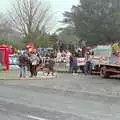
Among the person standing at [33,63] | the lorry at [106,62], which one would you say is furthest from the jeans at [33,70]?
the lorry at [106,62]

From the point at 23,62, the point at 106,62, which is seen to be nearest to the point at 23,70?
the point at 23,62

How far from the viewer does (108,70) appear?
30219 millimetres

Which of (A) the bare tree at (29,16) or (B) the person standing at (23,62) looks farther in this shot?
(A) the bare tree at (29,16)

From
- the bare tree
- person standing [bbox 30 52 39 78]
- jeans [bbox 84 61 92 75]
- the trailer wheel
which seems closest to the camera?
A: the trailer wheel

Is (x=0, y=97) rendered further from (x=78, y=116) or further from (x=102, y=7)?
(x=102, y=7)

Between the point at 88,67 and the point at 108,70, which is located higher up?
the point at 88,67

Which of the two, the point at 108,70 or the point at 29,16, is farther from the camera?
the point at 29,16

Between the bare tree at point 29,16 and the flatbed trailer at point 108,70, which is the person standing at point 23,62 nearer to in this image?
the flatbed trailer at point 108,70

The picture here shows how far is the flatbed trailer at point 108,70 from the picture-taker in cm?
2962

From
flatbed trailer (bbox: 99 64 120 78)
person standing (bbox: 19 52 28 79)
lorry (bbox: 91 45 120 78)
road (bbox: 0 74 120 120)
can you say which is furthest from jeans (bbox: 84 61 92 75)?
road (bbox: 0 74 120 120)

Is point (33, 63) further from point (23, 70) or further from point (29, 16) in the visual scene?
point (29, 16)

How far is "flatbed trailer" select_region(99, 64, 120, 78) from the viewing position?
97.2 feet

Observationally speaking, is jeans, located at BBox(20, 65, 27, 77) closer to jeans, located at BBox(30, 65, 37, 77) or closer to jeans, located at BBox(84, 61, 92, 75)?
jeans, located at BBox(30, 65, 37, 77)

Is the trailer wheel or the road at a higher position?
the trailer wheel
